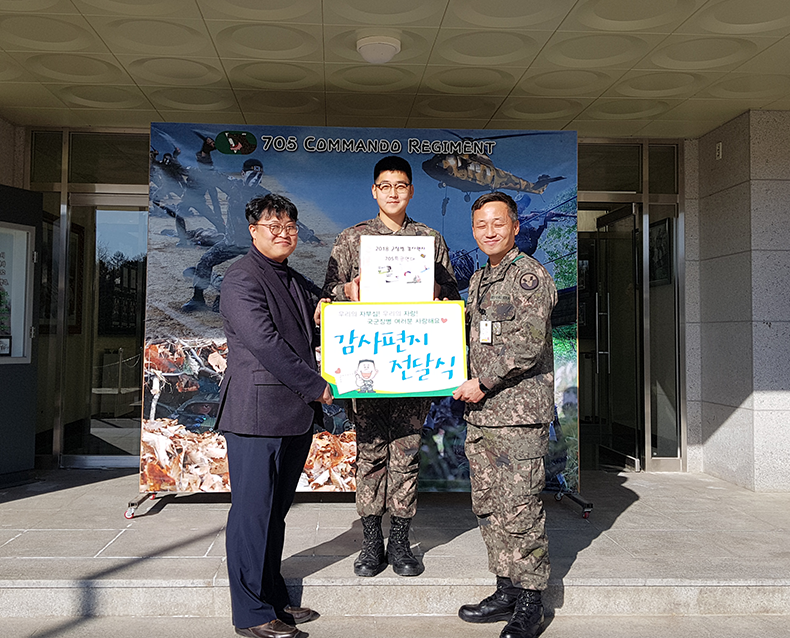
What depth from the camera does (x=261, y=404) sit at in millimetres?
2762

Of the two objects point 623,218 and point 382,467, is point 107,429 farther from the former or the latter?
point 623,218

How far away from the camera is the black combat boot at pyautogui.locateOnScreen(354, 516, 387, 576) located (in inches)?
133

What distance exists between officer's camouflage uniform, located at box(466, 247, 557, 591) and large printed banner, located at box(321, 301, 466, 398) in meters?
0.15

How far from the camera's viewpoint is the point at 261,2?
151 inches

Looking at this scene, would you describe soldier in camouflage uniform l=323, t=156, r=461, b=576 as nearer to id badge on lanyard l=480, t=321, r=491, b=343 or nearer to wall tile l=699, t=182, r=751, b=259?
id badge on lanyard l=480, t=321, r=491, b=343

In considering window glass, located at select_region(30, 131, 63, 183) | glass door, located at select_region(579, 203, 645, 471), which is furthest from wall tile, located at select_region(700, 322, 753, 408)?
window glass, located at select_region(30, 131, 63, 183)

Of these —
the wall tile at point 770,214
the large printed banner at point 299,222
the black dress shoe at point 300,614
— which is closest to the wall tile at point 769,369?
the wall tile at point 770,214

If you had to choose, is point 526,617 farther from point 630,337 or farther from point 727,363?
point 630,337

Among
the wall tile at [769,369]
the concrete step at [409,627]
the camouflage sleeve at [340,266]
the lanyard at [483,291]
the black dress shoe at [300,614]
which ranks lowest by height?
the concrete step at [409,627]

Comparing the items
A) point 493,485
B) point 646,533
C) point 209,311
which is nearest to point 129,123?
point 209,311

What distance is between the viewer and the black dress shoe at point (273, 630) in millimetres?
2830

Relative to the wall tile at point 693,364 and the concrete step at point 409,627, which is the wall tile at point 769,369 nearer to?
the wall tile at point 693,364

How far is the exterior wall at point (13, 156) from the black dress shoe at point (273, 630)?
477 cm

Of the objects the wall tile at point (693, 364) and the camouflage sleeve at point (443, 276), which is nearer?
the camouflage sleeve at point (443, 276)
